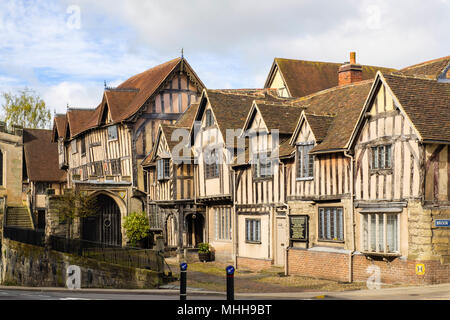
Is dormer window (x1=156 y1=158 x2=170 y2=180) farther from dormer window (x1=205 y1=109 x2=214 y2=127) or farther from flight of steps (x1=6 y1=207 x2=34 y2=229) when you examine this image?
flight of steps (x1=6 y1=207 x2=34 y2=229)

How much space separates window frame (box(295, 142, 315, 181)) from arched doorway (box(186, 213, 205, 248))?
1034cm

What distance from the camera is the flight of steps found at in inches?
1817

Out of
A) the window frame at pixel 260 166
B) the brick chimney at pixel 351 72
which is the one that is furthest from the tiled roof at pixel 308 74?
the window frame at pixel 260 166

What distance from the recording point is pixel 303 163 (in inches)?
947

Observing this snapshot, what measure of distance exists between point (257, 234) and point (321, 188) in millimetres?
5184

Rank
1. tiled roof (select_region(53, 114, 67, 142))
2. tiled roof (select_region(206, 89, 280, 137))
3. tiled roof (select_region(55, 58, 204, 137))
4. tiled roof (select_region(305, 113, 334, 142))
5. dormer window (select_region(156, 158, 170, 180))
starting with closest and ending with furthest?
tiled roof (select_region(305, 113, 334, 142))
tiled roof (select_region(206, 89, 280, 137))
dormer window (select_region(156, 158, 170, 180))
tiled roof (select_region(55, 58, 204, 137))
tiled roof (select_region(53, 114, 67, 142))

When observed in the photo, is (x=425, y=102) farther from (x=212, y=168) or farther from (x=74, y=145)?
(x=74, y=145)

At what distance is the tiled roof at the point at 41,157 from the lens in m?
56.4

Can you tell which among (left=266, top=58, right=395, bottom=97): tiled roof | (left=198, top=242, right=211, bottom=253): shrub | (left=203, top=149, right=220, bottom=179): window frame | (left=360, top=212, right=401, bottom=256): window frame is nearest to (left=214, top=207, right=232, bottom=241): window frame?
(left=198, top=242, right=211, bottom=253): shrub

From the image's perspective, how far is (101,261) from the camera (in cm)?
2709

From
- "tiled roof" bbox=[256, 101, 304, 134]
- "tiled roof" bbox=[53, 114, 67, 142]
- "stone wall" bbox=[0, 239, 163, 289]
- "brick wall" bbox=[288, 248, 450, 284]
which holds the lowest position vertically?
"stone wall" bbox=[0, 239, 163, 289]

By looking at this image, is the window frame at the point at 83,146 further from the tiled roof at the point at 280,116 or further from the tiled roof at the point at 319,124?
the tiled roof at the point at 319,124
